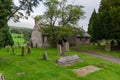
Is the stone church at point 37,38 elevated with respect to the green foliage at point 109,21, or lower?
lower

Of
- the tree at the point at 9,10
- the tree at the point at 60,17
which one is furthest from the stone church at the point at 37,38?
the tree at the point at 9,10

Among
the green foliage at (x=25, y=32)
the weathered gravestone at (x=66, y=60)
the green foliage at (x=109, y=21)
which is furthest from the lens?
the green foliage at (x=25, y=32)

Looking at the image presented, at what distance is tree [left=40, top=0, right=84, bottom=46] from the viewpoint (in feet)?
133

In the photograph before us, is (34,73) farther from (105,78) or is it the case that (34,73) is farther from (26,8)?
(26,8)

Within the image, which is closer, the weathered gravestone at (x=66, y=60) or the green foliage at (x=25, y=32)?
the weathered gravestone at (x=66, y=60)

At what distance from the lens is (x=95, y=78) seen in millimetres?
16125

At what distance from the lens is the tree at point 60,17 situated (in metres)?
40.7

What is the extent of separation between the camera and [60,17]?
140ft

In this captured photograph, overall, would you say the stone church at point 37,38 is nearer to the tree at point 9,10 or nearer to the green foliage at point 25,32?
the green foliage at point 25,32

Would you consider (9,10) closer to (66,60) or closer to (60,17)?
(66,60)

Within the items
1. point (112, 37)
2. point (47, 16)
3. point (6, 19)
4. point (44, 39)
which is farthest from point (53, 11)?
point (6, 19)

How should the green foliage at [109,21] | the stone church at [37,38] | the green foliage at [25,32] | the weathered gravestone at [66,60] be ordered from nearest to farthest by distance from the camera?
the weathered gravestone at [66,60]
the green foliage at [109,21]
the stone church at [37,38]
the green foliage at [25,32]

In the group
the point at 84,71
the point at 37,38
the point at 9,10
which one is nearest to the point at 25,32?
the point at 37,38

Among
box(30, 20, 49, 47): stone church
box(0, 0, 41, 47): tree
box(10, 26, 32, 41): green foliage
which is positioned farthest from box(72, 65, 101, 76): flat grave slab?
box(10, 26, 32, 41): green foliage
